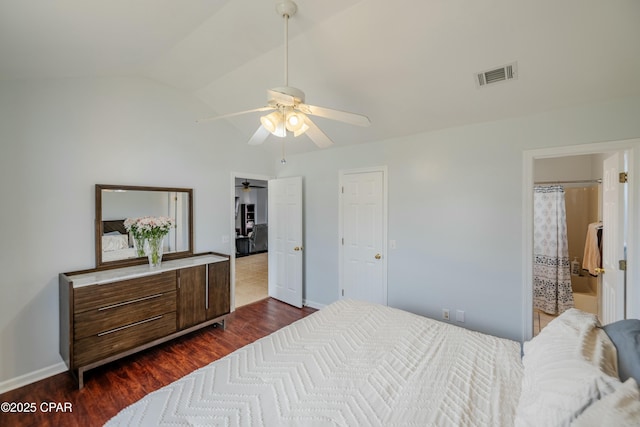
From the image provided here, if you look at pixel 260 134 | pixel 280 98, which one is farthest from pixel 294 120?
pixel 260 134

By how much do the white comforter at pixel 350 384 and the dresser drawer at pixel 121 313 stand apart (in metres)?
1.51

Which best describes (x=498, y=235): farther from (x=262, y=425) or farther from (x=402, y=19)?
(x=262, y=425)

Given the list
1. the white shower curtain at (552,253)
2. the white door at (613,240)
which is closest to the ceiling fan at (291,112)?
Answer: the white door at (613,240)

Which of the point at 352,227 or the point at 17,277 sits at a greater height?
the point at 352,227

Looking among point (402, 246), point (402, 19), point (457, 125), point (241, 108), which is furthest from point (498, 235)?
point (241, 108)

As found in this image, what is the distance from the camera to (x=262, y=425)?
1.02 metres

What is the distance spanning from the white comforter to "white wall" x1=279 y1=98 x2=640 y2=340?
112 centimetres

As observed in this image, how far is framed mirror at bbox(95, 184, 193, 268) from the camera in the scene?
103 inches

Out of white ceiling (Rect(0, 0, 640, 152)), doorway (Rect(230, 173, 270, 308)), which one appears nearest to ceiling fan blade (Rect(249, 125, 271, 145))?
white ceiling (Rect(0, 0, 640, 152))

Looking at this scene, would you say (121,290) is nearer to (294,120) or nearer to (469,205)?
(294,120)

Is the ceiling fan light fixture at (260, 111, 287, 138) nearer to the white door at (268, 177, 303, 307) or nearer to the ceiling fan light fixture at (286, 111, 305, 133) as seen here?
the ceiling fan light fixture at (286, 111, 305, 133)

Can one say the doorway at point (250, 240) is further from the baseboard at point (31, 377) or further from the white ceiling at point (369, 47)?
the white ceiling at point (369, 47)

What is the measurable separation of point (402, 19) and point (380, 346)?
7.12ft

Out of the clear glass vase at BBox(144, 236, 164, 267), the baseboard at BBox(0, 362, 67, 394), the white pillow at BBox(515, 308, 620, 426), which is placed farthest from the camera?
the clear glass vase at BBox(144, 236, 164, 267)
